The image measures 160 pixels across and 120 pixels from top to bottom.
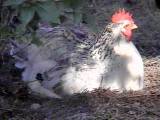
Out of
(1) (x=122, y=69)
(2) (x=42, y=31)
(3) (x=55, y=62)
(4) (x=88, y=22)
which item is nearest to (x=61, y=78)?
(3) (x=55, y=62)

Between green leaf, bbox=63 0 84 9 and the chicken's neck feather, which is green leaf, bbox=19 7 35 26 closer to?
green leaf, bbox=63 0 84 9

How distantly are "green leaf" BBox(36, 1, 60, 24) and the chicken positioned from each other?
162 centimetres

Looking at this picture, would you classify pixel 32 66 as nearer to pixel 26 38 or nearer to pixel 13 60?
pixel 13 60

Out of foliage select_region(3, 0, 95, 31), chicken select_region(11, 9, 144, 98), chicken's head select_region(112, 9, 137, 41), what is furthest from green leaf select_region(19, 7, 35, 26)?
chicken's head select_region(112, 9, 137, 41)

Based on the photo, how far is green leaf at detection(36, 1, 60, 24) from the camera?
1676mm

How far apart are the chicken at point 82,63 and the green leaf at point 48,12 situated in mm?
1621

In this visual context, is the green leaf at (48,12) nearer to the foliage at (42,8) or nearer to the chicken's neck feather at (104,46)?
the foliage at (42,8)

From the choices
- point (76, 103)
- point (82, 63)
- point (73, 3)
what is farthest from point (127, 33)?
point (73, 3)

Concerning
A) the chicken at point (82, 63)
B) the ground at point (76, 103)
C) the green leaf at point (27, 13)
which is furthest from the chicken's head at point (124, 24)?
the green leaf at point (27, 13)

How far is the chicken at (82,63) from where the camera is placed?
3334mm

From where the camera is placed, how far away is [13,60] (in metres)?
3.78

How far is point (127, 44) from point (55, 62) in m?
0.53

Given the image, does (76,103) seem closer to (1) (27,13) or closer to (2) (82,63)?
(2) (82,63)

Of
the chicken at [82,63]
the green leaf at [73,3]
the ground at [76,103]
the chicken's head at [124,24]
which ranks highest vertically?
the chicken's head at [124,24]
